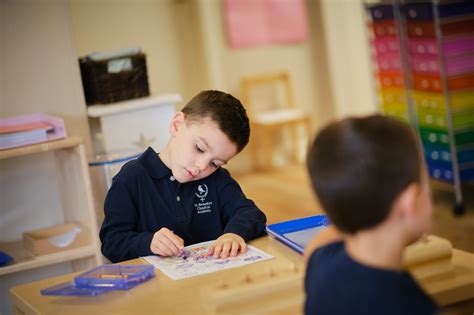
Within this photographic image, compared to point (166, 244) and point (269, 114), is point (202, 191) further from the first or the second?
point (269, 114)

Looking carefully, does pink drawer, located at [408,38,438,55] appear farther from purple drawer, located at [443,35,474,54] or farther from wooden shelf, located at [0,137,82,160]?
wooden shelf, located at [0,137,82,160]

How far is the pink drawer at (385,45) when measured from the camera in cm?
429

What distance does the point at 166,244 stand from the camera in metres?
1.62

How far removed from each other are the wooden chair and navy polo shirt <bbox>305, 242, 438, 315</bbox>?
453 centimetres

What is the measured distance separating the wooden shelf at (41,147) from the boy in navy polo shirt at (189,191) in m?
0.67

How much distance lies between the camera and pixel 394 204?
96cm

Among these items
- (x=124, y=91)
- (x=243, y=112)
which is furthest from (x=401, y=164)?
(x=124, y=91)

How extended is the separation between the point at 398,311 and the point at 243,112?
95 cm

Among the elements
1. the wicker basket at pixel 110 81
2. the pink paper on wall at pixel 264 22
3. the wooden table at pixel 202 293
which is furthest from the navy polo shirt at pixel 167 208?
the pink paper on wall at pixel 264 22

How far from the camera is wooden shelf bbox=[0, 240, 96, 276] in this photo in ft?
8.12

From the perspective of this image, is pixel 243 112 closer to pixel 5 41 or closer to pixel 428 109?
pixel 5 41

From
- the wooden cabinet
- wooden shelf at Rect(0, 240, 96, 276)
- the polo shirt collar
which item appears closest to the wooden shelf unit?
wooden shelf at Rect(0, 240, 96, 276)

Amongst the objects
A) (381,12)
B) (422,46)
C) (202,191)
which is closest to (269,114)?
(381,12)

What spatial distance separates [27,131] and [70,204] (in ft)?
1.27
